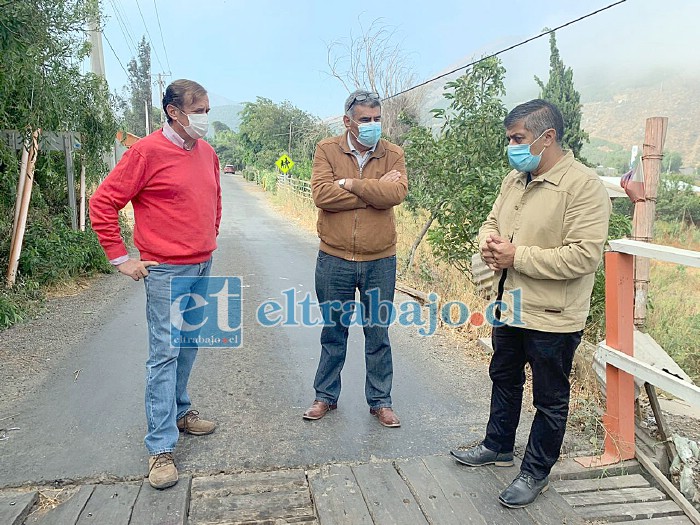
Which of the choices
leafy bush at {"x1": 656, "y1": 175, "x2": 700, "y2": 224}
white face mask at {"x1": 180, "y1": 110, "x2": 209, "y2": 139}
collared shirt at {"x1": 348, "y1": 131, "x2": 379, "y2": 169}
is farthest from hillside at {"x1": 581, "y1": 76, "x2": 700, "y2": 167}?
white face mask at {"x1": 180, "y1": 110, "x2": 209, "y2": 139}

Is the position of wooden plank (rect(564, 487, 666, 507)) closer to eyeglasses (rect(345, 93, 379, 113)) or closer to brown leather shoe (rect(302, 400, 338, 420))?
brown leather shoe (rect(302, 400, 338, 420))

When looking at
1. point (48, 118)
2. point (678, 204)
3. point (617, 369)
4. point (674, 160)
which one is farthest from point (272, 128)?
point (617, 369)

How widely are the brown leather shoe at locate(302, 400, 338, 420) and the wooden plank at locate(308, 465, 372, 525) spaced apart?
1.94 ft

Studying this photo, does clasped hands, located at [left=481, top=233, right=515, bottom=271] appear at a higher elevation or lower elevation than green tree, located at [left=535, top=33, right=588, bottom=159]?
lower

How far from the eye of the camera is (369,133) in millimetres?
3289

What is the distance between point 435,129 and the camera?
762cm

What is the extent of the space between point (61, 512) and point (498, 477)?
215cm

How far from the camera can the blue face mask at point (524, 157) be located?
263cm

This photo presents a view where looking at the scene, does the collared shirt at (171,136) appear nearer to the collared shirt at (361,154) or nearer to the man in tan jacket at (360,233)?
the man in tan jacket at (360,233)

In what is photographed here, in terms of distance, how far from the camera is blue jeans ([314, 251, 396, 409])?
3443 millimetres

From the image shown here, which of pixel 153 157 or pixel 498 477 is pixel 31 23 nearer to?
pixel 153 157

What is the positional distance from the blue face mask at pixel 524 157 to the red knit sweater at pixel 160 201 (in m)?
1.60

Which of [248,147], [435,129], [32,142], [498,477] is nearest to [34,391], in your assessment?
[498,477]

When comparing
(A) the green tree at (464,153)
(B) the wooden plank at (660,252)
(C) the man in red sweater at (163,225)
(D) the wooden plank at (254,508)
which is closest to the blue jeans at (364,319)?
(C) the man in red sweater at (163,225)
